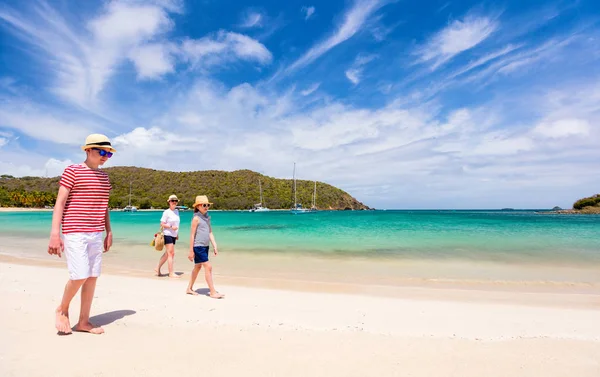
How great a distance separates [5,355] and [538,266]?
13.1 meters

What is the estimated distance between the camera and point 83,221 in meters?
3.74

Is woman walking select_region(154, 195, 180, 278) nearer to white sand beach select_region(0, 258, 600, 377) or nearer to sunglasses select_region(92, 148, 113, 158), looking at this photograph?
white sand beach select_region(0, 258, 600, 377)

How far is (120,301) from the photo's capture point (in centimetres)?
543

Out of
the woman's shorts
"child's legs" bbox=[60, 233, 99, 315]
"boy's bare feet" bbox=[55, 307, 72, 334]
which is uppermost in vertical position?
"child's legs" bbox=[60, 233, 99, 315]

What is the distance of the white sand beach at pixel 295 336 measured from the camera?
3123mm

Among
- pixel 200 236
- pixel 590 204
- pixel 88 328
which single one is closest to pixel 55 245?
pixel 88 328

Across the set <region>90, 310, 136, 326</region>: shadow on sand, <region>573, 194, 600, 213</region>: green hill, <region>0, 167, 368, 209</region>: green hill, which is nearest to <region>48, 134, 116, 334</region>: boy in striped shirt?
<region>90, 310, 136, 326</region>: shadow on sand

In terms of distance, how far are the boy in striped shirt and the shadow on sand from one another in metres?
0.35

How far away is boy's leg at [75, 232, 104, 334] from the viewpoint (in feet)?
12.6

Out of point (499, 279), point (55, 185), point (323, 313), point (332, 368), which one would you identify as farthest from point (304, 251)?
point (55, 185)

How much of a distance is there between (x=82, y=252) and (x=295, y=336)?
8.17 feet

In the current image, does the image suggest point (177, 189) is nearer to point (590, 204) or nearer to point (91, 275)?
point (91, 275)

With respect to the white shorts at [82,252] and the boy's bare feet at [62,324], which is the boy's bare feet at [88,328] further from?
the white shorts at [82,252]

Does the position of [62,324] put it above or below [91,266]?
below
